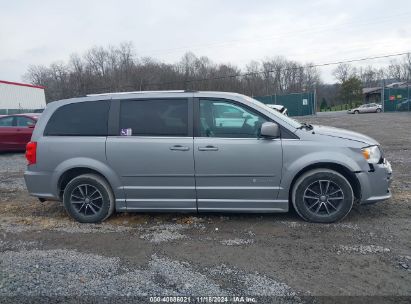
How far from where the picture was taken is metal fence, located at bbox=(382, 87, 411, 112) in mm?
37562

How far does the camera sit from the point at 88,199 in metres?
4.62

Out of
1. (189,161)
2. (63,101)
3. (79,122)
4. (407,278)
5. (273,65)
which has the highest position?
(273,65)

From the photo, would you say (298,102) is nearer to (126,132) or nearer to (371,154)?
(371,154)

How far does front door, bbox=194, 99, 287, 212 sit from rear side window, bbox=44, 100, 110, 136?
4.58 ft

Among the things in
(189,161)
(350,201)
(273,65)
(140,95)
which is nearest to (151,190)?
(189,161)

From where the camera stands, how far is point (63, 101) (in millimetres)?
4773

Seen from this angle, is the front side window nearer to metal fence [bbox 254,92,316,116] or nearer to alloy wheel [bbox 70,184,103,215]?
alloy wheel [bbox 70,184,103,215]

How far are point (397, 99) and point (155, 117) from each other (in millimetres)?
42486

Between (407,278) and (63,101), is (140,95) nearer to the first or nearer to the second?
(63,101)

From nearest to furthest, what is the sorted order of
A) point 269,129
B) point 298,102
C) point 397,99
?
1. point 269,129
2. point 298,102
3. point 397,99

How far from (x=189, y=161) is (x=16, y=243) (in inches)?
96.7

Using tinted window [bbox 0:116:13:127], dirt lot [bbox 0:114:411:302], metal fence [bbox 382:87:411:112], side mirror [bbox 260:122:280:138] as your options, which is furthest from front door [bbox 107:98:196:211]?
metal fence [bbox 382:87:411:112]

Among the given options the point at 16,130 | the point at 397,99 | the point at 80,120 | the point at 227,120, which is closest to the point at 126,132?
the point at 80,120

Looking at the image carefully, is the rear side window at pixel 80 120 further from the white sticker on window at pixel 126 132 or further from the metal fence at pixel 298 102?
the metal fence at pixel 298 102
